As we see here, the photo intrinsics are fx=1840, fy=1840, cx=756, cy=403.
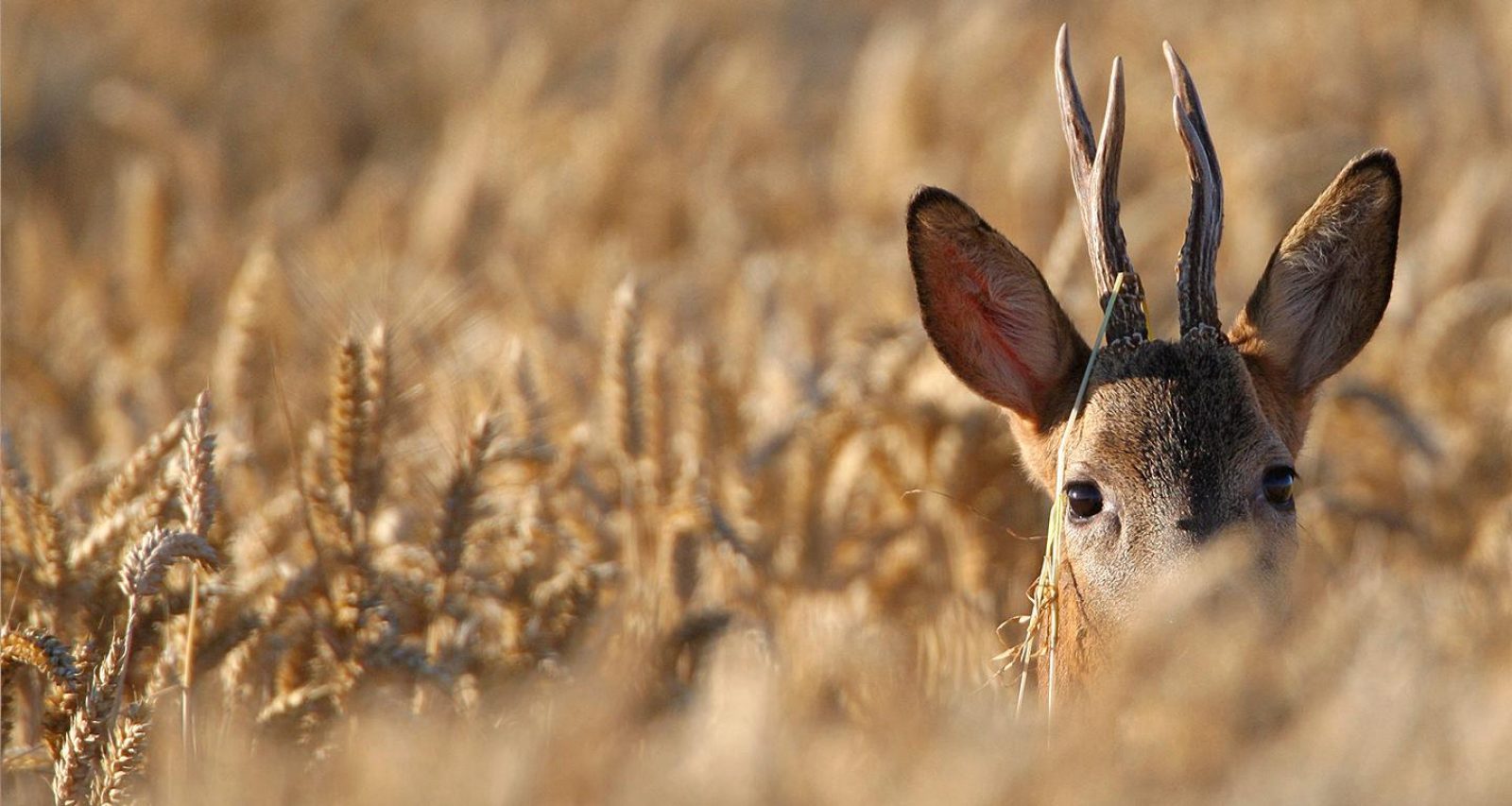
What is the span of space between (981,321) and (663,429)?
5.17 ft

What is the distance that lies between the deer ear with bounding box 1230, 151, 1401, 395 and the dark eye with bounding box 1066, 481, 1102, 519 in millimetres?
607

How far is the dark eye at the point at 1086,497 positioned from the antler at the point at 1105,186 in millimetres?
382

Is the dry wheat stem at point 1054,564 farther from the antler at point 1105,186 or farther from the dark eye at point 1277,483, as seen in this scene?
the dark eye at point 1277,483

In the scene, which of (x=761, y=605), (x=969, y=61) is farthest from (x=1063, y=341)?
(x=969, y=61)

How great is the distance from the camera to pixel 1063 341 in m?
4.35

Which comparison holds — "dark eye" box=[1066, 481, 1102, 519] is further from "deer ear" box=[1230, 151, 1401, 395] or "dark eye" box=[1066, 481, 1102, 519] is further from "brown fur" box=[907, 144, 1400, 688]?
"deer ear" box=[1230, 151, 1401, 395]

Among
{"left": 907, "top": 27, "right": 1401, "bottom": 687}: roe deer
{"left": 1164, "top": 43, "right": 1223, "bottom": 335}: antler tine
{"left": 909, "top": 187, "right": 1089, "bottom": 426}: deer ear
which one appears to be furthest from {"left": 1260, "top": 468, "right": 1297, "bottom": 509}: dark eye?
{"left": 909, "top": 187, "right": 1089, "bottom": 426}: deer ear

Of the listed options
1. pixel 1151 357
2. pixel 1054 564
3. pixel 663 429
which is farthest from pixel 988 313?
pixel 663 429

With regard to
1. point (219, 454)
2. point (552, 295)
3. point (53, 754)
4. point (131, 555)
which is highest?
point (552, 295)

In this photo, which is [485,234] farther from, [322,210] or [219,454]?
[219,454]

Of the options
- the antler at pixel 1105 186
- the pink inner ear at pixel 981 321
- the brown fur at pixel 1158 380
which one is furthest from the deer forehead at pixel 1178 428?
the pink inner ear at pixel 981 321

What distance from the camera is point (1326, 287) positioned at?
445 centimetres

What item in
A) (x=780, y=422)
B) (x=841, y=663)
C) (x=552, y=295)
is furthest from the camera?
(x=552, y=295)

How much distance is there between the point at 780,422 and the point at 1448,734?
11.2ft
